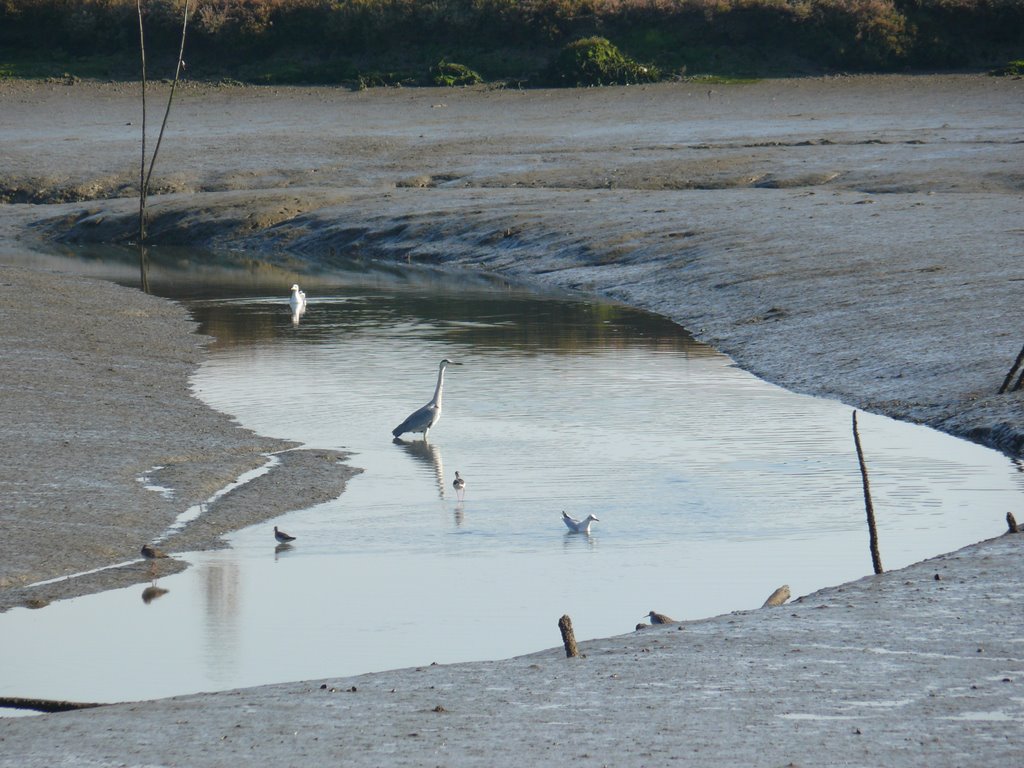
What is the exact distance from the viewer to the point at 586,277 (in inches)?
802

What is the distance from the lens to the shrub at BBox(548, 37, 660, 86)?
124 ft

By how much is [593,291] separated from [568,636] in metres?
14.0

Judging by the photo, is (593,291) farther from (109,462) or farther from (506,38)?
(506,38)

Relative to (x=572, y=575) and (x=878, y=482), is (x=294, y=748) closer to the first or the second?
(x=572, y=575)

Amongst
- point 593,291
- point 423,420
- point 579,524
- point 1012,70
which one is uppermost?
point 1012,70

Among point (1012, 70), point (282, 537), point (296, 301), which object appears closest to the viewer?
point (282, 537)

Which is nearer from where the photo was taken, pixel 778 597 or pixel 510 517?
pixel 778 597

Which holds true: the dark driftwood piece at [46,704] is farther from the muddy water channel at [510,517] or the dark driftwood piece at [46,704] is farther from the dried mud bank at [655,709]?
the muddy water channel at [510,517]

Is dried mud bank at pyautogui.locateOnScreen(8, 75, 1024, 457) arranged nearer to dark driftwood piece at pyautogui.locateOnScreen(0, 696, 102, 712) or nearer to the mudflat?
the mudflat

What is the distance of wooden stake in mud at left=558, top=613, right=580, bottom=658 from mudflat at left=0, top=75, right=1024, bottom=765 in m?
0.10

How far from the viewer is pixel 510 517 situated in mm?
9070

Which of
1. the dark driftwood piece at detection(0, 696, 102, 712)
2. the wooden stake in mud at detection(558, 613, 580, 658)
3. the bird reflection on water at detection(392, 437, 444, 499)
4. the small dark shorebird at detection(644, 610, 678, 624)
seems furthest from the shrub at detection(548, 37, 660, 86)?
the dark driftwood piece at detection(0, 696, 102, 712)

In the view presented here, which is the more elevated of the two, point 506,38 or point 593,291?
point 506,38

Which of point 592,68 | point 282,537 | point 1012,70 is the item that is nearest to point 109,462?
point 282,537
